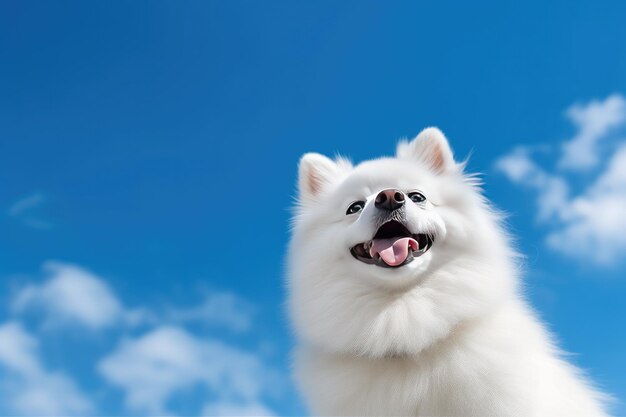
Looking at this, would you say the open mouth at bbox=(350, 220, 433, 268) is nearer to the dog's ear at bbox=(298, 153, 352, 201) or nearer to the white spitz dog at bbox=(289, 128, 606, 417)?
the white spitz dog at bbox=(289, 128, 606, 417)

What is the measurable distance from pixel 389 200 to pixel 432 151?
138 cm

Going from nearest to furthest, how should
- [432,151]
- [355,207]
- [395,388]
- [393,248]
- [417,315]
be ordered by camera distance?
[395,388] < [417,315] < [393,248] < [355,207] < [432,151]

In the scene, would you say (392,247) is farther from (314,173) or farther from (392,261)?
(314,173)

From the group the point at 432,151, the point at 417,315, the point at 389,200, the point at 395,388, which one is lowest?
the point at 395,388

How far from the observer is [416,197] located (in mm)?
5551

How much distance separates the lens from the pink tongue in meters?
5.08

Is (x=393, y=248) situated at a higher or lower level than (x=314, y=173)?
lower

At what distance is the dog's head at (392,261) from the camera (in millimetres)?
5082

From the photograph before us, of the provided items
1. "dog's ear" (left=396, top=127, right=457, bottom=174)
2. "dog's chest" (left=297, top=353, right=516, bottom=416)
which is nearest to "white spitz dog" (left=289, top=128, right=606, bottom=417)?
"dog's chest" (left=297, top=353, right=516, bottom=416)

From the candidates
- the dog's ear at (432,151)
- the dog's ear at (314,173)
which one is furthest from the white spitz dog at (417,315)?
the dog's ear at (314,173)

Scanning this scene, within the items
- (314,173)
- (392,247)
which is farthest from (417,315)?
(314,173)

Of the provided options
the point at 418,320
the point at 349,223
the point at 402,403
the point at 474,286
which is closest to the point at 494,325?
the point at 474,286

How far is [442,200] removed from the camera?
18.7 feet

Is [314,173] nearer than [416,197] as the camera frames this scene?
No
